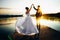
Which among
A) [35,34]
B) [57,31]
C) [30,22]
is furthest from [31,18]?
[57,31]

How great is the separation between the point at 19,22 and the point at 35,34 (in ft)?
1.11

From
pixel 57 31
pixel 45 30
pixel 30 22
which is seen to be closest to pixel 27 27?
pixel 30 22

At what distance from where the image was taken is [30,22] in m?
3.15

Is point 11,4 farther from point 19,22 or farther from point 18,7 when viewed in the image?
point 19,22

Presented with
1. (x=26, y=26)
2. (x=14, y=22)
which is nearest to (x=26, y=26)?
(x=26, y=26)

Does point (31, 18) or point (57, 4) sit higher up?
point (57, 4)

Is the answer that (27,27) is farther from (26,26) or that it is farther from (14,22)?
(14,22)

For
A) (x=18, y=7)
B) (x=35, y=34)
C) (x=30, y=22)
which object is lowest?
(x=35, y=34)

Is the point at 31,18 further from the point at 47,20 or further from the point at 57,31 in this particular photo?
the point at 57,31

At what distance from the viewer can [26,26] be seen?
3.13 m

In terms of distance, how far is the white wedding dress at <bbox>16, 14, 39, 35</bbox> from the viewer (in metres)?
3.13

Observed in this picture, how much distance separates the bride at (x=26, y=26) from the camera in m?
3.13

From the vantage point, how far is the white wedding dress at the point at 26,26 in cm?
313

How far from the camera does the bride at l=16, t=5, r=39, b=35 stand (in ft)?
10.3
